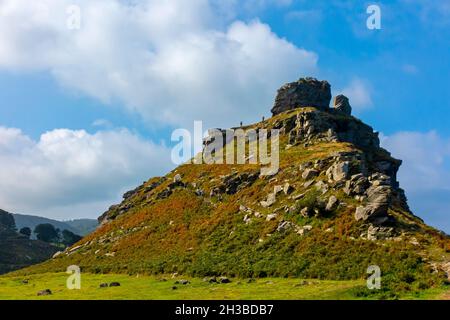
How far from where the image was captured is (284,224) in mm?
71875

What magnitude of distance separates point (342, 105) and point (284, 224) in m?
110

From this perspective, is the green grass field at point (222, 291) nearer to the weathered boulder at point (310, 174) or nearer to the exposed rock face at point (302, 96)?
the weathered boulder at point (310, 174)

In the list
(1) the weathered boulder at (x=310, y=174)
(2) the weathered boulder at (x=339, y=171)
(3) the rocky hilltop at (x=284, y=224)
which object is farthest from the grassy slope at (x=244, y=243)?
(2) the weathered boulder at (x=339, y=171)

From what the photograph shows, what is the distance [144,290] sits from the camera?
53.5 meters

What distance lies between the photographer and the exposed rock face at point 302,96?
16012 cm

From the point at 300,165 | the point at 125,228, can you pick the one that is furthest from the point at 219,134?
the point at 300,165

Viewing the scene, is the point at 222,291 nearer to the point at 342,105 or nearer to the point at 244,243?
the point at 244,243

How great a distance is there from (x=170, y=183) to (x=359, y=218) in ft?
213

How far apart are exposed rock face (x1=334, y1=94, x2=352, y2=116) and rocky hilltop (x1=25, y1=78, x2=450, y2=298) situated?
122 feet

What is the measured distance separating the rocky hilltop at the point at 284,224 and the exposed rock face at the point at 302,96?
82.8 ft

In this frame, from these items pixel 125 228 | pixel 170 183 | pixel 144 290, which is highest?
pixel 170 183

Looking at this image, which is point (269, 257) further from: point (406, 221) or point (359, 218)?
point (406, 221)

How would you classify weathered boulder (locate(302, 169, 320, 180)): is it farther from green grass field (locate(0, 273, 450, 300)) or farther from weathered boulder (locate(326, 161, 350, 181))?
green grass field (locate(0, 273, 450, 300))

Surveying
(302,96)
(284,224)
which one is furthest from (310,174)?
(302,96)
